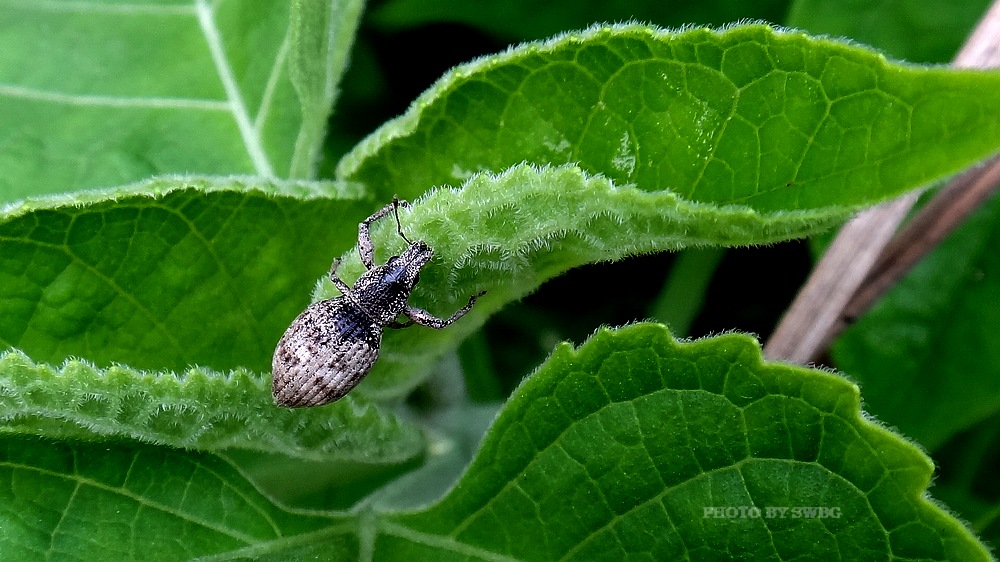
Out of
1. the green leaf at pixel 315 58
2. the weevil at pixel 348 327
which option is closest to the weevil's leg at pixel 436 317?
the weevil at pixel 348 327

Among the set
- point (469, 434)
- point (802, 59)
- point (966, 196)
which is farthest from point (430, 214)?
point (966, 196)

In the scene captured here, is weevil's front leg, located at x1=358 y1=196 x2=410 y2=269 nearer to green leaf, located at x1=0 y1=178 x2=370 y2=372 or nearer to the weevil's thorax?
green leaf, located at x1=0 y1=178 x2=370 y2=372

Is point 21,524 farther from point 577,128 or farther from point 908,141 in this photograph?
point 908,141

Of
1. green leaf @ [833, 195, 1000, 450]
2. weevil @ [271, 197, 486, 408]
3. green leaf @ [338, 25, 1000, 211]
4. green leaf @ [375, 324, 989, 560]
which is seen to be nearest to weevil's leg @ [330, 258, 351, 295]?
weevil @ [271, 197, 486, 408]

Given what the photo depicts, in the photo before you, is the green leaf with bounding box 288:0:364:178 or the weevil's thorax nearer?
the green leaf with bounding box 288:0:364:178

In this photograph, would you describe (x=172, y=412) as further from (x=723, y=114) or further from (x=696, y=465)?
(x=723, y=114)
